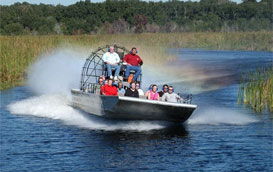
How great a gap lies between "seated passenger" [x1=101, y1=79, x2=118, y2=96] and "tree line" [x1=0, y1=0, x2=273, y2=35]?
179 feet

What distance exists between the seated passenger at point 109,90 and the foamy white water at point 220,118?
11.9 feet

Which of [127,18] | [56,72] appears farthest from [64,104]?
[127,18]

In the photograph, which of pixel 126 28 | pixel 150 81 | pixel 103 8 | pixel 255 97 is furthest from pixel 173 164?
pixel 103 8

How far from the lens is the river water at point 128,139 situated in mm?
17406

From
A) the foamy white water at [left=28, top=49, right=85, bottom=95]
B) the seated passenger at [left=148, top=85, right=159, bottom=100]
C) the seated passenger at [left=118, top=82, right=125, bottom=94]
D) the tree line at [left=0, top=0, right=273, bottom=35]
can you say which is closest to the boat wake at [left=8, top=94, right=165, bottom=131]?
the seated passenger at [left=148, top=85, right=159, bottom=100]

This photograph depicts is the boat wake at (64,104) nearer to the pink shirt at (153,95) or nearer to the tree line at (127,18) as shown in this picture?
the pink shirt at (153,95)

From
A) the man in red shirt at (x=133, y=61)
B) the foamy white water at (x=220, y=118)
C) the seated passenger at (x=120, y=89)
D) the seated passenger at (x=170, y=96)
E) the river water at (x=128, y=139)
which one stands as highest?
the man in red shirt at (x=133, y=61)

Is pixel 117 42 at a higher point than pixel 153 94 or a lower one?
higher

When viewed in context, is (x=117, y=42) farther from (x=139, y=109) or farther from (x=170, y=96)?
(x=139, y=109)

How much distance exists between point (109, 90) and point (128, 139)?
2.36 metres

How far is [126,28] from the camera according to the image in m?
87.1

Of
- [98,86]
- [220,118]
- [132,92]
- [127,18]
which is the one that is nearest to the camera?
[132,92]

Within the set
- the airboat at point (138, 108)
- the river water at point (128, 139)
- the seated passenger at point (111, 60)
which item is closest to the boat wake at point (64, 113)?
the river water at point (128, 139)

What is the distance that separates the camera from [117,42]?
5088cm
